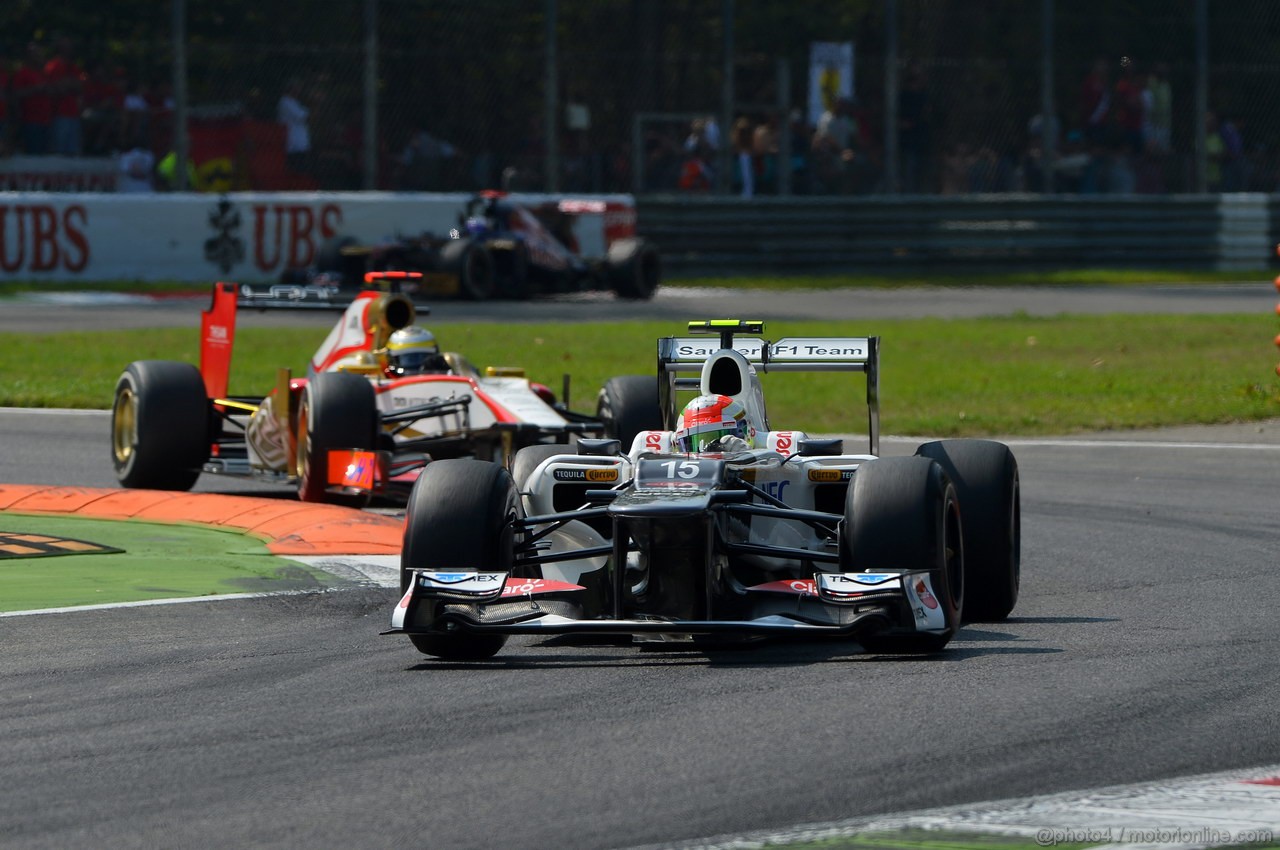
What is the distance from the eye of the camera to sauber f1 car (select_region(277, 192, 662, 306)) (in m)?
25.8

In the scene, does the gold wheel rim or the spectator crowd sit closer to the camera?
the gold wheel rim

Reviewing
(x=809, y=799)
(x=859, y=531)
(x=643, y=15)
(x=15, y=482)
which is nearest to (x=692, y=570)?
(x=859, y=531)

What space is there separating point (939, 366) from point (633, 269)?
779cm

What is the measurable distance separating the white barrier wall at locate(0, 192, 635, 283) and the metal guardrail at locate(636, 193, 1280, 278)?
3924mm

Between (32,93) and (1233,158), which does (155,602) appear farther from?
(1233,158)

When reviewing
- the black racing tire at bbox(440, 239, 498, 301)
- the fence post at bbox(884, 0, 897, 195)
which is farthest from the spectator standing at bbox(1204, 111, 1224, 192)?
the black racing tire at bbox(440, 239, 498, 301)

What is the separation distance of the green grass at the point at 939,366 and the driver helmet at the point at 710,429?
7.66 m

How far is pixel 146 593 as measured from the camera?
8.85 m

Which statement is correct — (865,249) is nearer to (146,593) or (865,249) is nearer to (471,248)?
(471,248)

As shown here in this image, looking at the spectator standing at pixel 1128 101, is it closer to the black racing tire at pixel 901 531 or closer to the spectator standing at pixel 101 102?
the spectator standing at pixel 101 102

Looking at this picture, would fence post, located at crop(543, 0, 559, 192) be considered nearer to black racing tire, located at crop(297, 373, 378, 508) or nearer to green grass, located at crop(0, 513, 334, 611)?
black racing tire, located at crop(297, 373, 378, 508)

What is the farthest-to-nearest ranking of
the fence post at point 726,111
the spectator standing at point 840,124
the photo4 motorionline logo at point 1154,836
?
1. the spectator standing at point 840,124
2. the fence post at point 726,111
3. the photo4 motorionline logo at point 1154,836

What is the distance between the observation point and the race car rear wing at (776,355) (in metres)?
9.03

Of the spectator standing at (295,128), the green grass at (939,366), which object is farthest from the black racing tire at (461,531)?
the spectator standing at (295,128)
